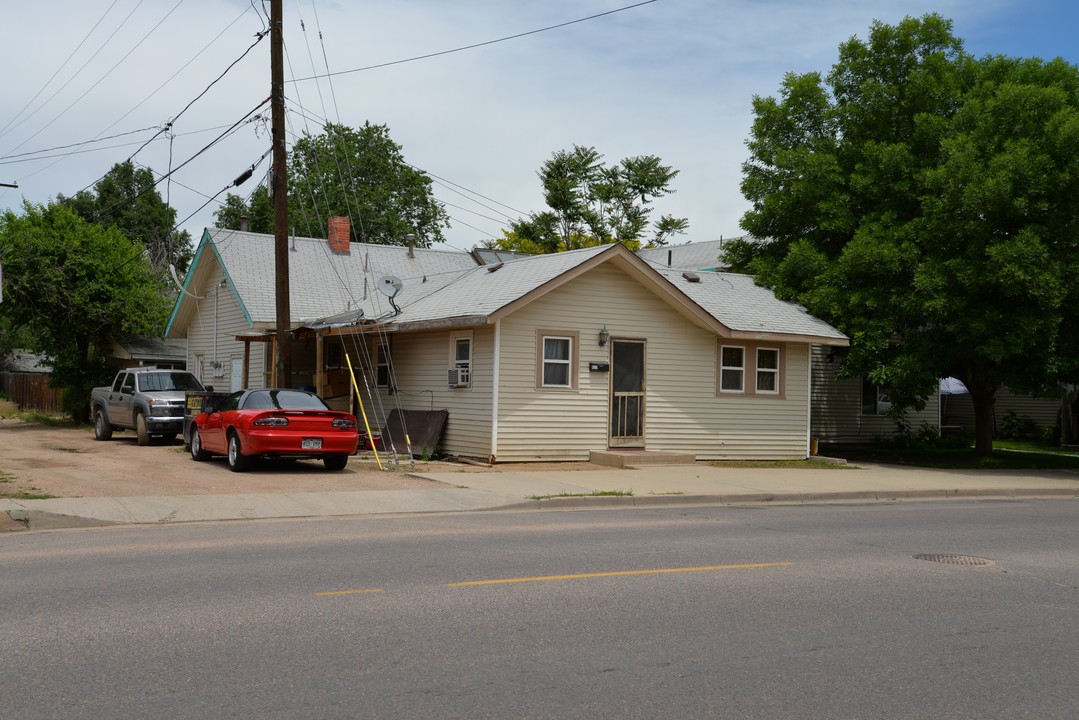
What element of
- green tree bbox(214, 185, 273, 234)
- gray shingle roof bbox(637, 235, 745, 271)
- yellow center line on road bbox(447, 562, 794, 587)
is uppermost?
green tree bbox(214, 185, 273, 234)

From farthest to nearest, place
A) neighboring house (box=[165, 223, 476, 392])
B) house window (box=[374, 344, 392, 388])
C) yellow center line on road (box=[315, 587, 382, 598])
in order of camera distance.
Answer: neighboring house (box=[165, 223, 476, 392])
house window (box=[374, 344, 392, 388])
yellow center line on road (box=[315, 587, 382, 598])

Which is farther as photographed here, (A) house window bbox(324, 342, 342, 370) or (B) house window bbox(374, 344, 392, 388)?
(A) house window bbox(324, 342, 342, 370)

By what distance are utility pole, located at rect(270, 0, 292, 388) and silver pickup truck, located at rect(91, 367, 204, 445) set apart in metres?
4.62

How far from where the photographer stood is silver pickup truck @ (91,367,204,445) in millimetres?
25156

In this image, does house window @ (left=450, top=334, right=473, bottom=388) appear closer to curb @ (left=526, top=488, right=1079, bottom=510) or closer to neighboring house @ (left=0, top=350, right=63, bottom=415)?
curb @ (left=526, top=488, right=1079, bottom=510)

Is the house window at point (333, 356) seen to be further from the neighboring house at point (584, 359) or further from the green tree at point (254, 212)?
the green tree at point (254, 212)

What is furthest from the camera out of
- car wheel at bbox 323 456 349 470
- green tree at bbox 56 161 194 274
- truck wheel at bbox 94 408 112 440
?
green tree at bbox 56 161 194 274

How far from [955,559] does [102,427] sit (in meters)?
23.3

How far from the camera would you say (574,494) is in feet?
52.1

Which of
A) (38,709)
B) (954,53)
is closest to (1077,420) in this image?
(954,53)

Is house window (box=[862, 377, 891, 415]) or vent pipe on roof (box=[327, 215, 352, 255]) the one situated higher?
vent pipe on roof (box=[327, 215, 352, 255])

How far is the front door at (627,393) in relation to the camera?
22781mm

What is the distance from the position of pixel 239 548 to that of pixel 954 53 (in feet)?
81.4

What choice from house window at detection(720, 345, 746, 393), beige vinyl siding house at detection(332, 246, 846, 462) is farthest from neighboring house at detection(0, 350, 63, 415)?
house window at detection(720, 345, 746, 393)
